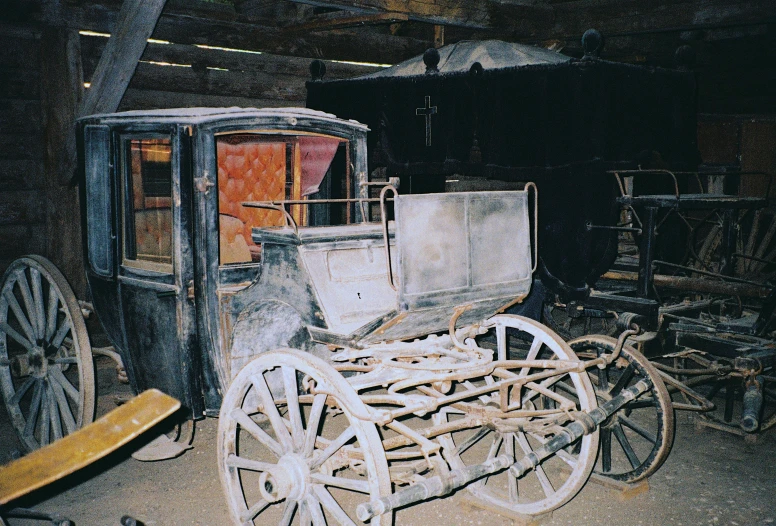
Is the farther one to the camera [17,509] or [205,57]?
[205,57]

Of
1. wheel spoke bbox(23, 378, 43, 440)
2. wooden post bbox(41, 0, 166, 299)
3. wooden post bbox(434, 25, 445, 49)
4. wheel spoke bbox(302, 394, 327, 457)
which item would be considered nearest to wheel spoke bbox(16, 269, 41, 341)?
wheel spoke bbox(23, 378, 43, 440)

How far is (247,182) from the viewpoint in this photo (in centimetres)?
569

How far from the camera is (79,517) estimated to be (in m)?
3.87

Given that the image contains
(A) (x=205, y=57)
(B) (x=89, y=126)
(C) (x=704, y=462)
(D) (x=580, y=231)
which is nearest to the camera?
(B) (x=89, y=126)

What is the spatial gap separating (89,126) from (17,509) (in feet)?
7.31

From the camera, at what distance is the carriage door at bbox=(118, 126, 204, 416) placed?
383 cm

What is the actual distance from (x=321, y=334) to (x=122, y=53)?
3382 mm

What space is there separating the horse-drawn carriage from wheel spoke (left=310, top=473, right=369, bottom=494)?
10 mm

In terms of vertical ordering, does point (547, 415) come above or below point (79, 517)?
above

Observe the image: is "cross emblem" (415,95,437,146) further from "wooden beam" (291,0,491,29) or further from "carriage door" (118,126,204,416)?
"carriage door" (118,126,204,416)

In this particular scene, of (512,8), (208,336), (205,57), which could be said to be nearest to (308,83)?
(205,57)

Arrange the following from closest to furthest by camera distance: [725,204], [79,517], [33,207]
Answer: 1. [79,517]
2. [725,204]
3. [33,207]

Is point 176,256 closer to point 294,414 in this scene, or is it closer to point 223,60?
point 294,414

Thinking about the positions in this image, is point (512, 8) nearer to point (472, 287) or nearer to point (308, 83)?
point (308, 83)
